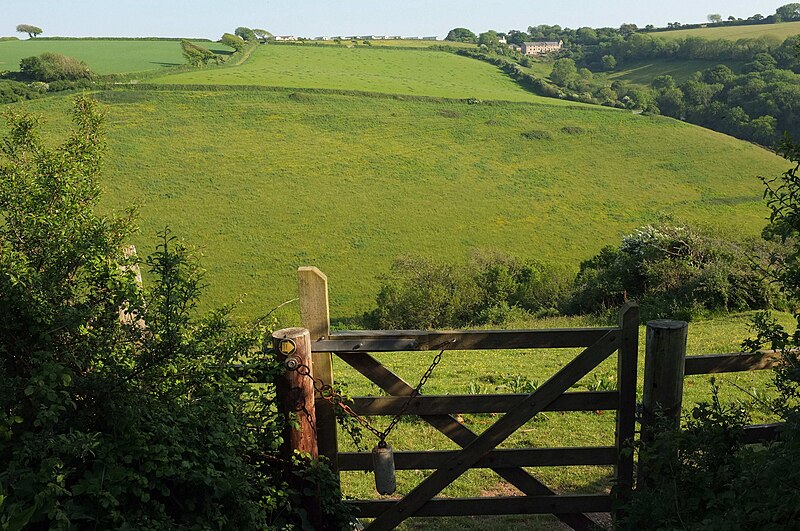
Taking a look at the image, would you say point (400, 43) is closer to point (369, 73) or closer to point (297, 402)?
point (369, 73)

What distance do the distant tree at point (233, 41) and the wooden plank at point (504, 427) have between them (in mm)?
131505

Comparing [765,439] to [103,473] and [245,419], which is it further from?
[103,473]

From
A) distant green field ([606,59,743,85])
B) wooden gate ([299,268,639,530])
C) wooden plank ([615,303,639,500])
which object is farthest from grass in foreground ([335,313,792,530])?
distant green field ([606,59,743,85])

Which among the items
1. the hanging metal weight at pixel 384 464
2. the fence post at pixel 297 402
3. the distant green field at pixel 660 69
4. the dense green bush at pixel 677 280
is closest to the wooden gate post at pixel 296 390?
the fence post at pixel 297 402

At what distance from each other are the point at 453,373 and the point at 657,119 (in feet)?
284

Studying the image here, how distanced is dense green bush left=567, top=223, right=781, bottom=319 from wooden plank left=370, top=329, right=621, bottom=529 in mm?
12183

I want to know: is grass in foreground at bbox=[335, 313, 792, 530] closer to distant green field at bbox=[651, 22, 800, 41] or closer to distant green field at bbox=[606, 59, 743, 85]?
distant green field at bbox=[606, 59, 743, 85]

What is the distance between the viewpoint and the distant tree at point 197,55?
4338 inches

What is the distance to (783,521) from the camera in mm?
3379

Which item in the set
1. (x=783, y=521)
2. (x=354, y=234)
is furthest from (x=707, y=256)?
(x=354, y=234)

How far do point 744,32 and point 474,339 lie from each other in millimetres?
167909

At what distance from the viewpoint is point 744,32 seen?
146125 mm

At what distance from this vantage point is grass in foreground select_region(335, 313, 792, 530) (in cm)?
650

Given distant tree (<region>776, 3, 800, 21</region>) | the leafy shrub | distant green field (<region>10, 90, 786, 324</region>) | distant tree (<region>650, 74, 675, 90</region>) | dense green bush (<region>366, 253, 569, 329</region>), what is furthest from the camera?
distant tree (<region>776, 3, 800, 21</region>)
